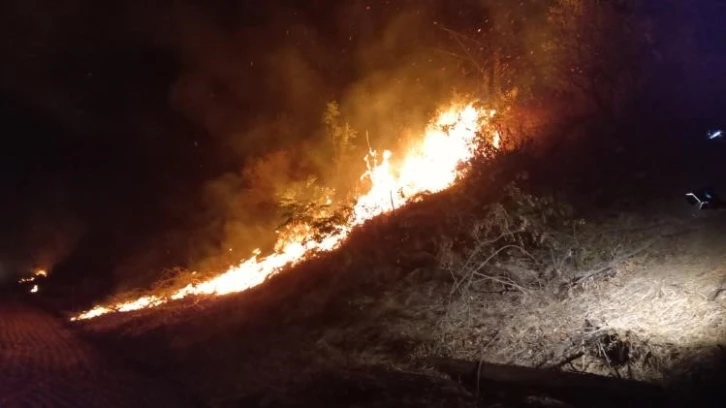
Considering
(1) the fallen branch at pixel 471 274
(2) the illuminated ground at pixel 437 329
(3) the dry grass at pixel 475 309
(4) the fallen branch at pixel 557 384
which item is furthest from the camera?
(1) the fallen branch at pixel 471 274

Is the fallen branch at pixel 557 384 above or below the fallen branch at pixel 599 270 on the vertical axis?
below

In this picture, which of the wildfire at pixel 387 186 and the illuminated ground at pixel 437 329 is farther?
the wildfire at pixel 387 186

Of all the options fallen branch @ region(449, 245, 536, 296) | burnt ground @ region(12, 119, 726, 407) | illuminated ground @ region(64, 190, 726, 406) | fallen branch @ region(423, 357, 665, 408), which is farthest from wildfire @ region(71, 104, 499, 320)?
fallen branch @ region(423, 357, 665, 408)

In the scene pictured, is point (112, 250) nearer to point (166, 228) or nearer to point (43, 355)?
point (166, 228)

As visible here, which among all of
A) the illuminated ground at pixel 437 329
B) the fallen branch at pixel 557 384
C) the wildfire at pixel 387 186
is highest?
the wildfire at pixel 387 186

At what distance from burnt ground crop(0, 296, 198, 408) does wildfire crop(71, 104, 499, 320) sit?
2.38 meters

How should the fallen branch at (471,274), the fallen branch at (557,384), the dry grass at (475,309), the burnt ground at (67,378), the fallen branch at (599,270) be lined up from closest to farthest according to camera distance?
the fallen branch at (557,384) → the dry grass at (475,309) → the fallen branch at (599,270) → the fallen branch at (471,274) → the burnt ground at (67,378)

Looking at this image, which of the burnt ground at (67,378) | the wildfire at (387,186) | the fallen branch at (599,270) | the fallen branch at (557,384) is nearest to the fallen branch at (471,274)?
the fallen branch at (599,270)

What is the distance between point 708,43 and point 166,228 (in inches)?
714

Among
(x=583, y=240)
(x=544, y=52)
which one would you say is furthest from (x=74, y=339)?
(x=544, y=52)

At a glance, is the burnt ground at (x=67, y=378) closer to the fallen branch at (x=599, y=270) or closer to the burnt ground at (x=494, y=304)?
the burnt ground at (x=494, y=304)

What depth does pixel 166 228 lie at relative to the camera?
21.7 meters

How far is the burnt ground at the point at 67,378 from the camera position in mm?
7223

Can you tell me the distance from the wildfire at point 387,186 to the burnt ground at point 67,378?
2379 millimetres
